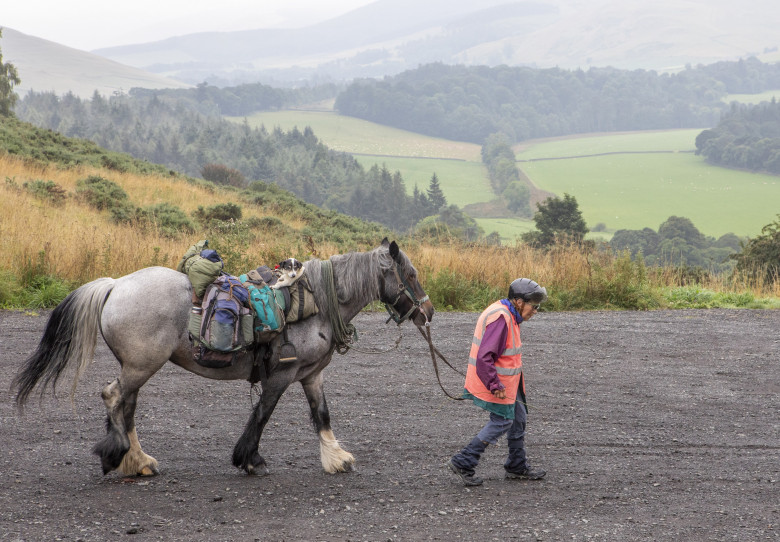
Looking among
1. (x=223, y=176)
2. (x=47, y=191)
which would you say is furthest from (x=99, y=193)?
(x=223, y=176)

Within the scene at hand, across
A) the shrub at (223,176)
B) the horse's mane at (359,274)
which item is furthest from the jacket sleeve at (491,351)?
the shrub at (223,176)

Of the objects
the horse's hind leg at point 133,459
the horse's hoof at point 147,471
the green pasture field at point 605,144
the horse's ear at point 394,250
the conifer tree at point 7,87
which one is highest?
the green pasture field at point 605,144

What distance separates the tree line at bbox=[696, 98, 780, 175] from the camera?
126125 millimetres

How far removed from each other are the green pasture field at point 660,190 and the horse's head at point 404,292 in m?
82.9

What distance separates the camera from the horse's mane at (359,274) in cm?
578

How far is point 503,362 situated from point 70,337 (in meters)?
3.38

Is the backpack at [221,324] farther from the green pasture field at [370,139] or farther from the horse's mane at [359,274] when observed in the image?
the green pasture field at [370,139]

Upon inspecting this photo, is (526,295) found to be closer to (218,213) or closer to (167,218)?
(167,218)

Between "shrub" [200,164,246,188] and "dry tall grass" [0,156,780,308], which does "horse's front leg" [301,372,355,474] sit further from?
"shrub" [200,164,246,188]

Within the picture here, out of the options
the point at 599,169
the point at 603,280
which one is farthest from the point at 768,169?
the point at 603,280

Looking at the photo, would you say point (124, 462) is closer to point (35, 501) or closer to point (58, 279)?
point (35, 501)

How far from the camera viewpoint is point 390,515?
504cm

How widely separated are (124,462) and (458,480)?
2.64 meters

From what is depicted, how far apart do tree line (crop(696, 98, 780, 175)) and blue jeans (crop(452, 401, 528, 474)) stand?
134m
